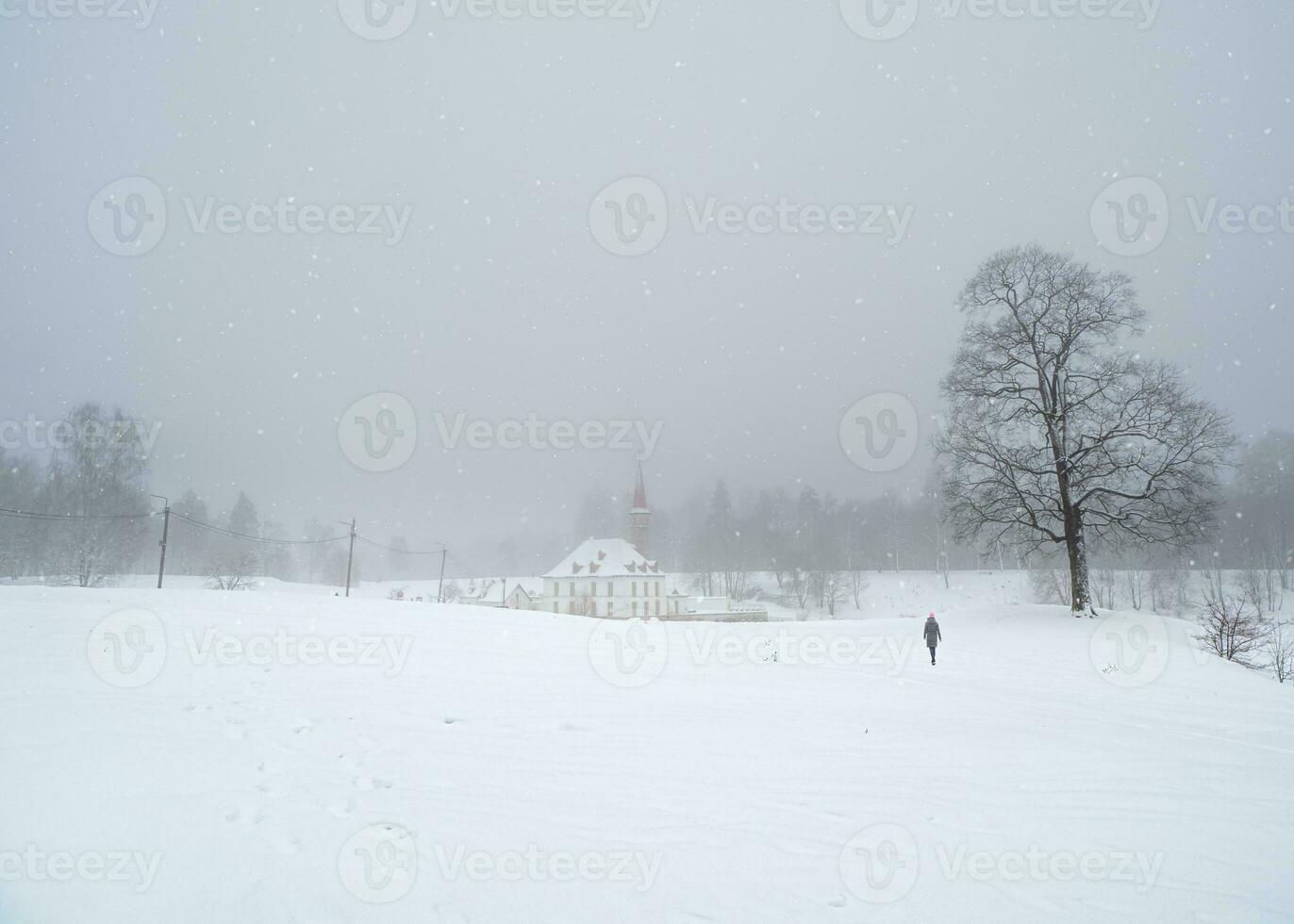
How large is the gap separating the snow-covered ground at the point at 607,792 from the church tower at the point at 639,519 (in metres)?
66.0

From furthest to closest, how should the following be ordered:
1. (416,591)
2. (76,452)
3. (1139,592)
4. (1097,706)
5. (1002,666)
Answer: (416,591) → (1139,592) → (76,452) → (1002,666) → (1097,706)

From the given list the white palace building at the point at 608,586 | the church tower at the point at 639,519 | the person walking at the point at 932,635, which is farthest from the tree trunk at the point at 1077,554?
the church tower at the point at 639,519

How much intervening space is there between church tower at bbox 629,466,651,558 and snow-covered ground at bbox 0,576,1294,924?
66.0m

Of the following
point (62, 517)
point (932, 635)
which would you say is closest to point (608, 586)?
point (62, 517)

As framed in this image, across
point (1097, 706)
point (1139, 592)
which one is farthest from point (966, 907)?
point (1139, 592)

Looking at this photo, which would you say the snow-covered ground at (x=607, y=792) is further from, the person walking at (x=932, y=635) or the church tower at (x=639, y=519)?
the church tower at (x=639, y=519)

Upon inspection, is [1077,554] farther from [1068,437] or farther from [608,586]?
[608,586]

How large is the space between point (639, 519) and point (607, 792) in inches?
2851

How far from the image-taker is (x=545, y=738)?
745 centimetres

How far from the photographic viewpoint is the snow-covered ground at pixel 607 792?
→ 13.4 ft

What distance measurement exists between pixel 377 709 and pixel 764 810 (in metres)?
5.59

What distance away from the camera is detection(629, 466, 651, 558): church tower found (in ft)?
255

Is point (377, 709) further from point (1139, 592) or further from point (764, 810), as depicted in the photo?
point (1139, 592)

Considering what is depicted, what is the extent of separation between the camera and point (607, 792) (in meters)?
5.78
